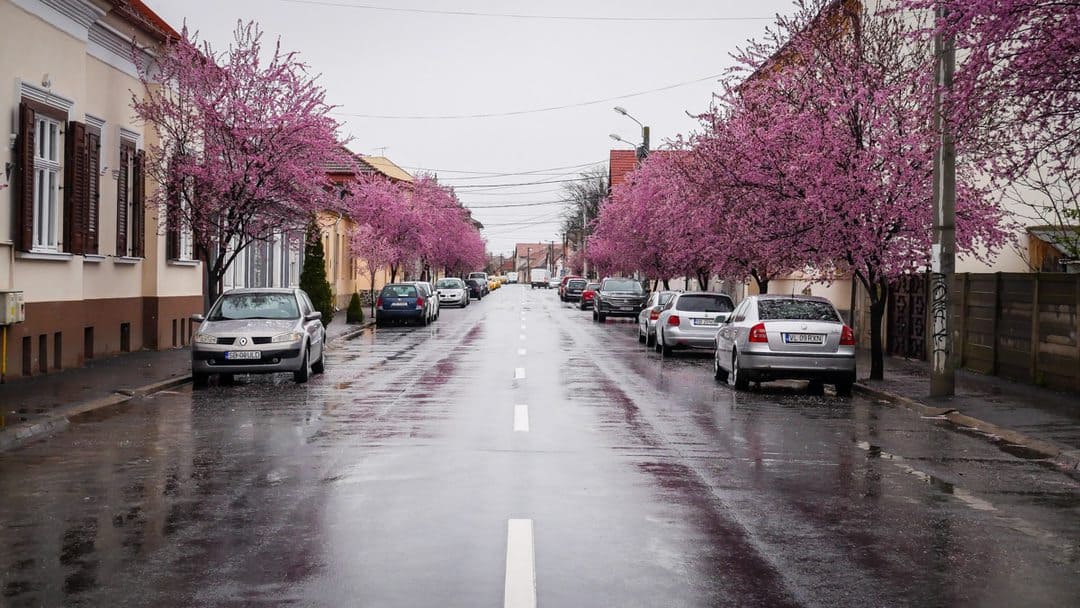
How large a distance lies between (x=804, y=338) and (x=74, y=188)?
42.2 feet

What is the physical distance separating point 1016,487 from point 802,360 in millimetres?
7826

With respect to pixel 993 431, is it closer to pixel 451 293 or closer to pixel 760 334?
pixel 760 334

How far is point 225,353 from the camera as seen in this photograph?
1784 cm

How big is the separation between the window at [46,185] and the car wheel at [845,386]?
1299 cm

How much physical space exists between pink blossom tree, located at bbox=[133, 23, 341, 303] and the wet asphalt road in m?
7.82

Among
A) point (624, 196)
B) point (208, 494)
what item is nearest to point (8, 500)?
point (208, 494)

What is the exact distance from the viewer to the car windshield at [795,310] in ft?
58.0

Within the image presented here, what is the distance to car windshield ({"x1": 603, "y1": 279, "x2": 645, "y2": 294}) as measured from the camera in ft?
152

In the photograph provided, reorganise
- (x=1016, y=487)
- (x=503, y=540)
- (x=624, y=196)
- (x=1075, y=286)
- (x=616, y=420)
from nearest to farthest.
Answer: (x=503, y=540) → (x=1016, y=487) → (x=616, y=420) → (x=1075, y=286) → (x=624, y=196)

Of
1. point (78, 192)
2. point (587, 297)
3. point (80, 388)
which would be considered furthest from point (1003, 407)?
point (587, 297)

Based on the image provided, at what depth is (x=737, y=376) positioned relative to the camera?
1802cm

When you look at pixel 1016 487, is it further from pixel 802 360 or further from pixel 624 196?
pixel 624 196

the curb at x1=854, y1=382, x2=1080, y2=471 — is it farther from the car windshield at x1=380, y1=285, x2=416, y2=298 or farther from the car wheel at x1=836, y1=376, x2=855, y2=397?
the car windshield at x1=380, y1=285, x2=416, y2=298

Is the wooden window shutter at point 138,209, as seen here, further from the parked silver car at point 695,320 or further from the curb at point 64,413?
the parked silver car at point 695,320
